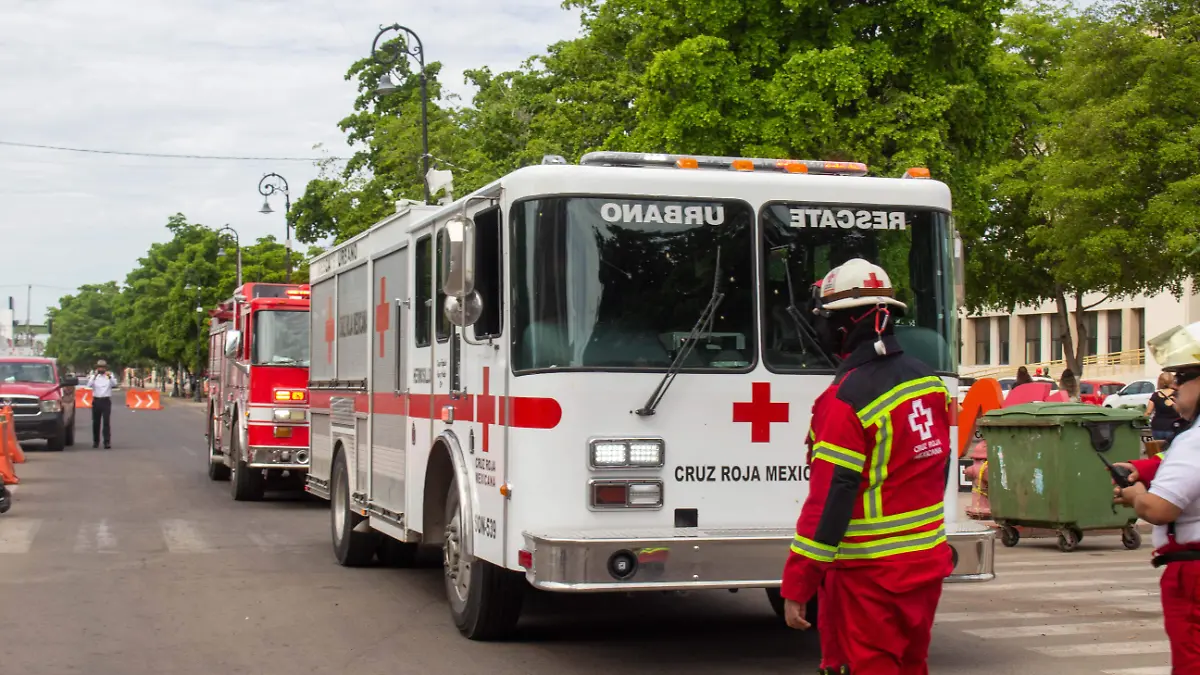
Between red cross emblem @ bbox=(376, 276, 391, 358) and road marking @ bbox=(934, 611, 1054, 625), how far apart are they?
4.46 m

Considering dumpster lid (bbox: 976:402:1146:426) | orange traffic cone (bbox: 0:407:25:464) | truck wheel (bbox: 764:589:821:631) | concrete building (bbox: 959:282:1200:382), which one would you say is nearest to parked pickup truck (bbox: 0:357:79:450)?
orange traffic cone (bbox: 0:407:25:464)

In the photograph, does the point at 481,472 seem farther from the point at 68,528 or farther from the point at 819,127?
the point at 819,127

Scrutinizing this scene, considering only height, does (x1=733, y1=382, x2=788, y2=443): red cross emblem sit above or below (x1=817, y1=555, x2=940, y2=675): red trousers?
above

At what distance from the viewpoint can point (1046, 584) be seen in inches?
463

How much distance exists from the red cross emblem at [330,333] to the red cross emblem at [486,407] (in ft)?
16.3

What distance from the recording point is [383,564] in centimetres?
1299

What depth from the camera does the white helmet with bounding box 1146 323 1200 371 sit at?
4934 millimetres

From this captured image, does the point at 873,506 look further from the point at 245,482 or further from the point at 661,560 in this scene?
the point at 245,482

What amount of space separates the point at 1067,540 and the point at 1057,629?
481 centimetres

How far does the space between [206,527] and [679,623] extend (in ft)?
26.0

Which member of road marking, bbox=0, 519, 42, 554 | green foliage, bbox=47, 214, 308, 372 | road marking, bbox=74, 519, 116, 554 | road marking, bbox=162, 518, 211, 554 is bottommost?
road marking, bbox=162, 518, 211, 554

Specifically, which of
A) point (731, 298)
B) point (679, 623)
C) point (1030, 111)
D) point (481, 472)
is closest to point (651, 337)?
point (731, 298)

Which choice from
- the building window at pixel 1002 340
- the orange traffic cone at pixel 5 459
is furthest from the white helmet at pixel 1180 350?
the building window at pixel 1002 340

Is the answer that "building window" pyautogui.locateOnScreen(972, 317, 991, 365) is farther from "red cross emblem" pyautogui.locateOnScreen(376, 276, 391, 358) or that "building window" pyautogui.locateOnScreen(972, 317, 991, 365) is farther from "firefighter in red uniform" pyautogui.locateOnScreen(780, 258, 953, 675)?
"firefighter in red uniform" pyautogui.locateOnScreen(780, 258, 953, 675)
